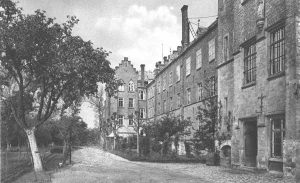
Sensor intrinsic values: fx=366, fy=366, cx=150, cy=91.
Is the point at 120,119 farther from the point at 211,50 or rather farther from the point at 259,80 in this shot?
the point at 259,80

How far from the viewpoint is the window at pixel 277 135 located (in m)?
16.2

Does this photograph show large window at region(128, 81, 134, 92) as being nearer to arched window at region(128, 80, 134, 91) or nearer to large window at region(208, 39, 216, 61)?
arched window at region(128, 80, 134, 91)

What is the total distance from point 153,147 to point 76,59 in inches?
610

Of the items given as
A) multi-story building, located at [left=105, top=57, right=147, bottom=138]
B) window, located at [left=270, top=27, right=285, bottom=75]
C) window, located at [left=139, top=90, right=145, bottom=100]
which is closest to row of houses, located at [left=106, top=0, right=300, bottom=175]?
window, located at [left=270, top=27, right=285, bottom=75]

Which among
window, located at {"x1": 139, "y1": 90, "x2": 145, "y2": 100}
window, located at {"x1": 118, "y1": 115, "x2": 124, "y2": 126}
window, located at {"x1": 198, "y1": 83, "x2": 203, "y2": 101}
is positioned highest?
window, located at {"x1": 139, "y1": 90, "x2": 145, "y2": 100}

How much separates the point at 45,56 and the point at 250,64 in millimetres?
10886

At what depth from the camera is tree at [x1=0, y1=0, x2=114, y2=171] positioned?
17969mm

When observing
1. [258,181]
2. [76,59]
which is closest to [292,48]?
[258,181]

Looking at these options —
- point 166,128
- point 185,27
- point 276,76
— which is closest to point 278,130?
point 276,76

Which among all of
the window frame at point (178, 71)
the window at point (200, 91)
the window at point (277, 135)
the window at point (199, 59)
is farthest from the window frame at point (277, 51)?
the window frame at point (178, 71)

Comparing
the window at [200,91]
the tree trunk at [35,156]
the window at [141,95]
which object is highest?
the window at [141,95]

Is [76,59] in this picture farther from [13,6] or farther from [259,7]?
[259,7]

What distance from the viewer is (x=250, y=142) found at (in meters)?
19.7

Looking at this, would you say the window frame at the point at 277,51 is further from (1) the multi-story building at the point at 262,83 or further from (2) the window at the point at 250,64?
(2) the window at the point at 250,64
